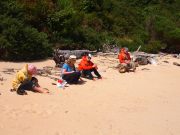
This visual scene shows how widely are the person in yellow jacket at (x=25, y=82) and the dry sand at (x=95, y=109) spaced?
0.70 feet

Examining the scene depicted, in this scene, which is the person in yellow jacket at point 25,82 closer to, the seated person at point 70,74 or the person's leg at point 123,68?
the seated person at point 70,74

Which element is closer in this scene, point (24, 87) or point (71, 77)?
point (24, 87)

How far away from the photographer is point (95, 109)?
10062mm

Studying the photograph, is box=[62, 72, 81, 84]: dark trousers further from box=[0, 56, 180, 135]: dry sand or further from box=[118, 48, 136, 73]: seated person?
box=[118, 48, 136, 73]: seated person

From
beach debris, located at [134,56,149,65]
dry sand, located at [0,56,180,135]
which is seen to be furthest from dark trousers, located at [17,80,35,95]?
beach debris, located at [134,56,149,65]

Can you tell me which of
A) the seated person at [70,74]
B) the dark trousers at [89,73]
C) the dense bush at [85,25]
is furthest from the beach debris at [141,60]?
the seated person at [70,74]

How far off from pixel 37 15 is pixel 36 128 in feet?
40.5

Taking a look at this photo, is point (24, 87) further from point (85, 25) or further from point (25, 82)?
point (85, 25)

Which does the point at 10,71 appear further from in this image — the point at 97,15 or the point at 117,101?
the point at 97,15

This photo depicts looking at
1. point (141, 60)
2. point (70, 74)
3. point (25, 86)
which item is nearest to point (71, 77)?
point (70, 74)

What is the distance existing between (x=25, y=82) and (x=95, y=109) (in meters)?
2.06

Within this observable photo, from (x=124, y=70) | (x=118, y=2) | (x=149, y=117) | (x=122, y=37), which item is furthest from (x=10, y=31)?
(x=118, y=2)

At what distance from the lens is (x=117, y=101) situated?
438 inches

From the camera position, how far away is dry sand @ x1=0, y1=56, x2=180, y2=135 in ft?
27.9
